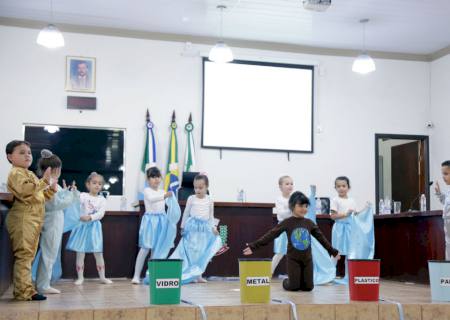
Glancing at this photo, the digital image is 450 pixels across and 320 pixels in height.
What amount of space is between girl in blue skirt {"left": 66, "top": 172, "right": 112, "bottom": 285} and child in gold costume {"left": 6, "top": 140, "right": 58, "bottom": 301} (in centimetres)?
197

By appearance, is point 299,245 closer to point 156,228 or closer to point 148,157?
point 156,228

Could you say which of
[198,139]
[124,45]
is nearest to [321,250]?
[198,139]

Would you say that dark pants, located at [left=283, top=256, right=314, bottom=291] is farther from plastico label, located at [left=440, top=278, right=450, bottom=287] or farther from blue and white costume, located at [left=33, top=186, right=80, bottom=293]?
blue and white costume, located at [left=33, top=186, right=80, bottom=293]

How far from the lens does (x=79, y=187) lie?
9305mm

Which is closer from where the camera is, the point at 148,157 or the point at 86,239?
the point at 86,239

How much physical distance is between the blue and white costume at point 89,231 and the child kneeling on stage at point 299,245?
2.14 m

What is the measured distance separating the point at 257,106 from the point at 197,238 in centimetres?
339

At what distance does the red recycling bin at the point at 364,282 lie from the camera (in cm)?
508

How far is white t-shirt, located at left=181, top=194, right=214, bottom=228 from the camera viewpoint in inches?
299

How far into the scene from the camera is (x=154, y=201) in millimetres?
7430

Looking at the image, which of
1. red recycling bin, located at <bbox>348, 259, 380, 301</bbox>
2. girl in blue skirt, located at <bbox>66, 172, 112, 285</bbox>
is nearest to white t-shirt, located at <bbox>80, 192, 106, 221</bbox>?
girl in blue skirt, located at <bbox>66, 172, 112, 285</bbox>

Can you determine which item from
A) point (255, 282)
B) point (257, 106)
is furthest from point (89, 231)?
point (257, 106)

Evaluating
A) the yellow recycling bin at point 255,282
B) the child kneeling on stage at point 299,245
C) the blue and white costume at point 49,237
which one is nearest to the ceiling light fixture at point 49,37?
the blue and white costume at point 49,237

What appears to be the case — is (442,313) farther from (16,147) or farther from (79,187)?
(79,187)
